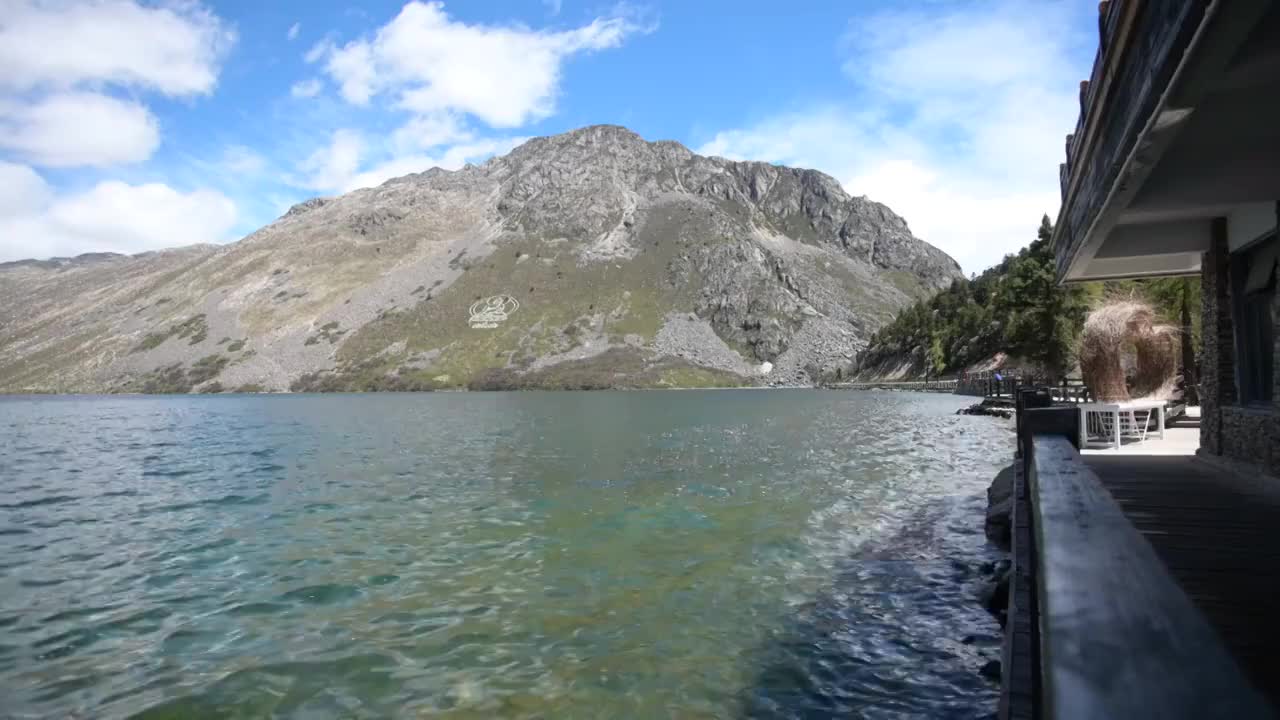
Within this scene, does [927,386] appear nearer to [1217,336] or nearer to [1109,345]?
[1109,345]

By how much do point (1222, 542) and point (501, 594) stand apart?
9.35 meters

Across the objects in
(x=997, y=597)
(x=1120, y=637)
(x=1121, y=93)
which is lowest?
(x=997, y=597)

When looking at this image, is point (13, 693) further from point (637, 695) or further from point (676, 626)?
point (676, 626)

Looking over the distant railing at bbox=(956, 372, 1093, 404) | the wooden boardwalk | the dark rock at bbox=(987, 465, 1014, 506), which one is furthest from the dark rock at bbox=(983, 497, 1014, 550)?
the distant railing at bbox=(956, 372, 1093, 404)

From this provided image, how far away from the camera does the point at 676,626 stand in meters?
10.2

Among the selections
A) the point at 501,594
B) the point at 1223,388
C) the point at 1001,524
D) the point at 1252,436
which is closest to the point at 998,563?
the point at 1001,524

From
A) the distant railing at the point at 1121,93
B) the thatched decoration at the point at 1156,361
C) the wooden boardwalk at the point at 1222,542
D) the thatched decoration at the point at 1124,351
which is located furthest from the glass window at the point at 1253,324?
the thatched decoration at the point at 1156,361

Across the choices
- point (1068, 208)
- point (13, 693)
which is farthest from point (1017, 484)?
point (13, 693)

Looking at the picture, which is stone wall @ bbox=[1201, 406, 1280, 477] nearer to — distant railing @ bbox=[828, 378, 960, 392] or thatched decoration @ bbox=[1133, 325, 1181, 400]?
thatched decoration @ bbox=[1133, 325, 1181, 400]

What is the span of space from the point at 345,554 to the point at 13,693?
6456 millimetres

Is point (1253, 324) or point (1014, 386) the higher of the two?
point (1253, 324)

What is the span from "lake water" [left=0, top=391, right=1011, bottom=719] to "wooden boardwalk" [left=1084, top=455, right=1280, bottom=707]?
2.55m

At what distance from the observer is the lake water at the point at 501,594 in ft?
27.1

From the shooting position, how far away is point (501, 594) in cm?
1178
